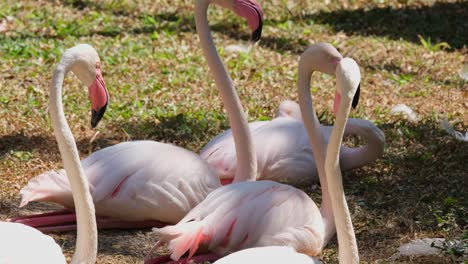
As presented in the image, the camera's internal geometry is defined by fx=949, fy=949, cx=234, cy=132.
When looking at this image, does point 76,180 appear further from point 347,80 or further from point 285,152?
point 285,152

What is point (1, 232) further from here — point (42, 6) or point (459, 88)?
point (42, 6)

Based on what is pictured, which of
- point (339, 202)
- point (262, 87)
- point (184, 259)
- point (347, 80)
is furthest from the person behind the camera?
point (262, 87)

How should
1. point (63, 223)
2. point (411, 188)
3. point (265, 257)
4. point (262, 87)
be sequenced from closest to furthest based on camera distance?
point (265, 257) < point (63, 223) < point (411, 188) < point (262, 87)

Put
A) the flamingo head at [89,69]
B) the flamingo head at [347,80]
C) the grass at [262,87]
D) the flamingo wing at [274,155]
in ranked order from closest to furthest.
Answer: the flamingo head at [347,80] → the flamingo head at [89,69] → the grass at [262,87] → the flamingo wing at [274,155]

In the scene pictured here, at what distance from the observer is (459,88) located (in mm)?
6812

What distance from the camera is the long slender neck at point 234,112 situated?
4.58m

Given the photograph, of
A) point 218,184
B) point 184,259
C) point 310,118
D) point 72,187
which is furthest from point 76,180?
point 310,118

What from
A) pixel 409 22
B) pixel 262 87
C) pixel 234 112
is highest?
pixel 234 112

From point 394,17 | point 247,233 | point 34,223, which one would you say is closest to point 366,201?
point 247,233

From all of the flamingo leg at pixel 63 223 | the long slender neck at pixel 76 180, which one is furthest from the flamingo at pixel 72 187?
the flamingo leg at pixel 63 223

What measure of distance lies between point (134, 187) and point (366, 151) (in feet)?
4.65

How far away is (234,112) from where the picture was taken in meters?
4.64

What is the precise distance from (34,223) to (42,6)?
439cm

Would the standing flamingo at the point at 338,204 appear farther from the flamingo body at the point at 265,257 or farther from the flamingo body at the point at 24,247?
the flamingo body at the point at 24,247
